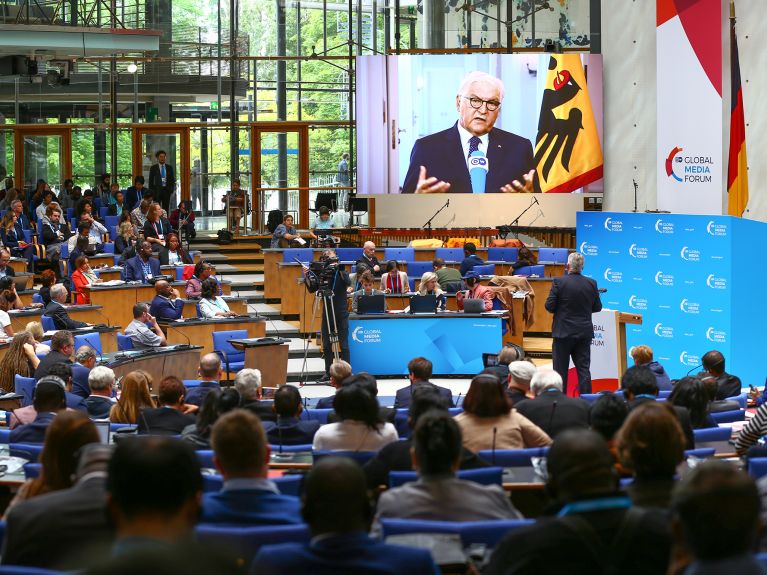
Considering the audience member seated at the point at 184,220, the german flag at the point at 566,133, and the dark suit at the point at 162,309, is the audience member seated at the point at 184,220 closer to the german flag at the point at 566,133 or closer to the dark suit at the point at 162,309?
the german flag at the point at 566,133

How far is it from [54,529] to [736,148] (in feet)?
40.2

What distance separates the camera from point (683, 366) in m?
13.3

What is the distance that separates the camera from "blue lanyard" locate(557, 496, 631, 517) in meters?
3.54

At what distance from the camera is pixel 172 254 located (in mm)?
17891

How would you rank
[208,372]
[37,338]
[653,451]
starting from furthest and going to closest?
[37,338] → [208,372] → [653,451]

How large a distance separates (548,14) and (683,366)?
11.2m

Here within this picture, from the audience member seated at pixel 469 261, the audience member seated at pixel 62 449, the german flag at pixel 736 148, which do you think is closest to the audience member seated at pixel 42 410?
the audience member seated at pixel 62 449

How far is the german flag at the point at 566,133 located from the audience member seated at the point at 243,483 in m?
17.5

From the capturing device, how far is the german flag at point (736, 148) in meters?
14.3

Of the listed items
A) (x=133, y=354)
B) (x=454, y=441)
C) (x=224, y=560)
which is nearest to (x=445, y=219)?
(x=133, y=354)

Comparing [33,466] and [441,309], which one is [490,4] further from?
[33,466]

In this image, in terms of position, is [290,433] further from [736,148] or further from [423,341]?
[736,148]

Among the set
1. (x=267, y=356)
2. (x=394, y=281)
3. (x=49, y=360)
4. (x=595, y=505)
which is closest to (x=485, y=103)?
(x=394, y=281)

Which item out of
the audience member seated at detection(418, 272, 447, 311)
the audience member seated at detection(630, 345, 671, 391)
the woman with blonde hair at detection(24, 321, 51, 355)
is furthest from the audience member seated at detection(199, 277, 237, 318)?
the audience member seated at detection(630, 345, 671, 391)
